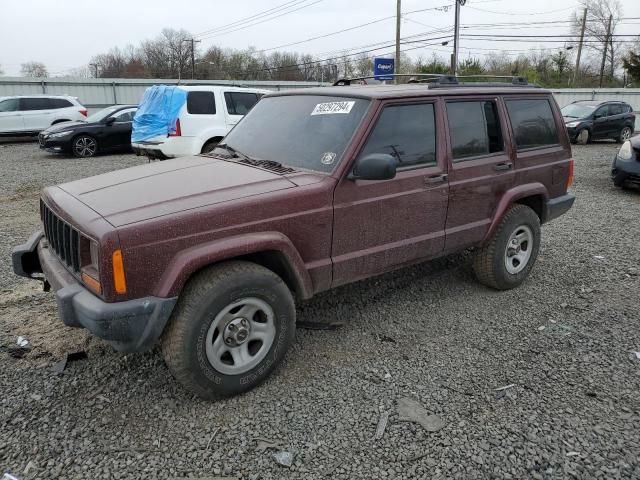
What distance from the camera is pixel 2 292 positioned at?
4582 mm

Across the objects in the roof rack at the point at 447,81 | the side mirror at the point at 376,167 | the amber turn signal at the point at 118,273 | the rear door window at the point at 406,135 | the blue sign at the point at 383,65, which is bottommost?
the amber turn signal at the point at 118,273

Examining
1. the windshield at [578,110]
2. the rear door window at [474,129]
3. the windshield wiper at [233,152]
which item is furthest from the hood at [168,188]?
the windshield at [578,110]

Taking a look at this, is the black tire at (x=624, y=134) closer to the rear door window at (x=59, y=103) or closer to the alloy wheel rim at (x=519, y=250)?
the alloy wheel rim at (x=519, y=250)

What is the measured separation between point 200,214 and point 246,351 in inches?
36.2

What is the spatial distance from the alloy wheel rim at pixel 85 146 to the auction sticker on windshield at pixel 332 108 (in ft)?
41.0

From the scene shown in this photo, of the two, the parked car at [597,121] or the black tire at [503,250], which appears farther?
the parked car at [597,121]

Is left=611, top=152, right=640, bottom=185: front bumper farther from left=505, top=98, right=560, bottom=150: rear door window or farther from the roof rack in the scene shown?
the roof rack

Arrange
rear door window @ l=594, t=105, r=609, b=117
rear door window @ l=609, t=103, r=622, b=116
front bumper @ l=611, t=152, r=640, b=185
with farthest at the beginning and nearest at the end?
1. rear door window @ l=609, t=103, r=622, b=116
2. rear door window @ l=594, t=105, r=609, b=117
3. front bumper @ l=611, t=152, r=640, b=185

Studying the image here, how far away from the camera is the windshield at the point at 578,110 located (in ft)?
59.9

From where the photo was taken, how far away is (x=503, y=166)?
4367 mm

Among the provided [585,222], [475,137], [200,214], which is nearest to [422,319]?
[475,137]

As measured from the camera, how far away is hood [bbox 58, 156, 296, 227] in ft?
9.30

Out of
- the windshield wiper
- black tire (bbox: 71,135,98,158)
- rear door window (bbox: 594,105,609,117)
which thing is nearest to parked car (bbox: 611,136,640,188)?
the windshield wiper

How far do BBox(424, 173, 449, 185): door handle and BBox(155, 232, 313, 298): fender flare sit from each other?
1250 mm
